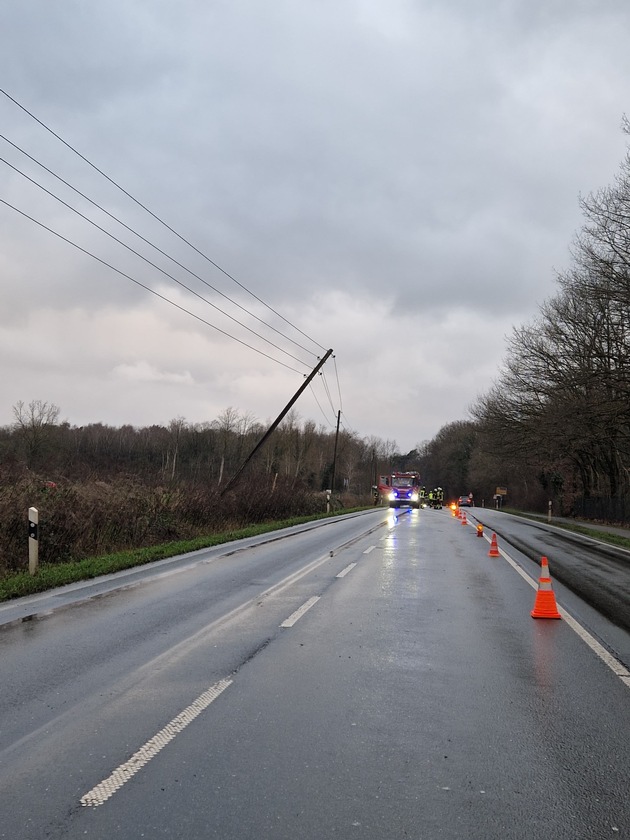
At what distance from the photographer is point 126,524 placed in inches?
695

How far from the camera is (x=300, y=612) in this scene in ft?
29.2

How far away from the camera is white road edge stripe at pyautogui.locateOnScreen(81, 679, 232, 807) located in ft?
12.1

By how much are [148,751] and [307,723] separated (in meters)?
1.14

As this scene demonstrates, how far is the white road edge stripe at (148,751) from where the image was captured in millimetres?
3686

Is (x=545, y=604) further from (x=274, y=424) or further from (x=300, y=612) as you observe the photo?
(x=274, y=424)

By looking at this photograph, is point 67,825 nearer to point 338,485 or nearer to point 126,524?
point 126,524

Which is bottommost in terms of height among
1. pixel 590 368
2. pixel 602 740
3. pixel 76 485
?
pixel 602 740

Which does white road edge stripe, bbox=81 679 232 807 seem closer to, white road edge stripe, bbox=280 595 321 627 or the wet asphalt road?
the wet asphalt road

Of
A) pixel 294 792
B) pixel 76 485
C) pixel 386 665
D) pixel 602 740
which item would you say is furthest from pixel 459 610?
pixel 76 485

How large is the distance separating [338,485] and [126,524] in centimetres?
9582

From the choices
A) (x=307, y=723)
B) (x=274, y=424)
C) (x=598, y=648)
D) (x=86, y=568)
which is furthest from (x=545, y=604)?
(x=274, y=424)

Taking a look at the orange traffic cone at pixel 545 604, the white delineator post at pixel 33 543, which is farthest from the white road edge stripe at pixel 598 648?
the white delineator post at pixel 33 543

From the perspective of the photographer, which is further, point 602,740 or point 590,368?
point 590,368

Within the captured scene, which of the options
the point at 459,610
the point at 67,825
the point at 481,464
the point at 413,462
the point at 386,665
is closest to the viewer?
the point at 67,825
